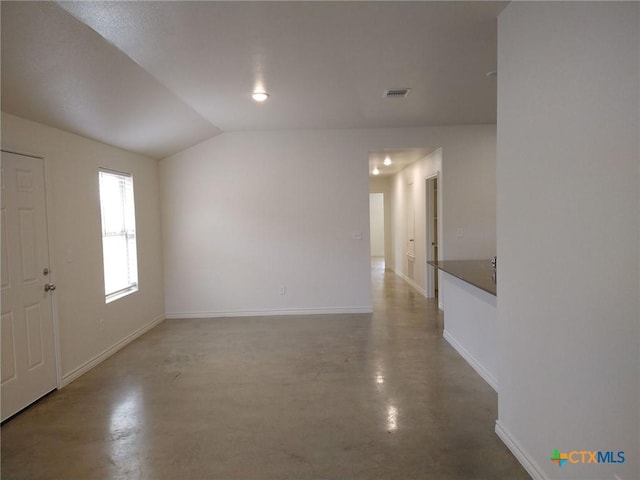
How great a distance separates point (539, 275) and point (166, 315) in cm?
494

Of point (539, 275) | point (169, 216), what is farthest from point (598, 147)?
point (169, 216)

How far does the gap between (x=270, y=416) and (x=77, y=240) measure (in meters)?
2.40

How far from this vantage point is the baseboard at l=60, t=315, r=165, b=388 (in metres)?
3.39

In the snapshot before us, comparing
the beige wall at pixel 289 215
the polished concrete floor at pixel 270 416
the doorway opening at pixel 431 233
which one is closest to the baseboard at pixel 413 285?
the doorway opening at pixel 431 233

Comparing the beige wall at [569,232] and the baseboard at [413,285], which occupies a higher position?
the beige wall at [569,232]

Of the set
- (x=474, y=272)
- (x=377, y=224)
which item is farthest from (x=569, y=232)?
(x=377, y=224)

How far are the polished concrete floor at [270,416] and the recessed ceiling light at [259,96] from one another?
8.43ft

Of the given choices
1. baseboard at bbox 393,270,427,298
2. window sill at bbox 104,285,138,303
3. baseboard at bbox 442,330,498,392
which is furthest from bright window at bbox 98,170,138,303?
baseboard at bbox 393,270,427,298

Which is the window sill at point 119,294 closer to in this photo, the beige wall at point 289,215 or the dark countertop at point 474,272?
the beige wall at point 289,215

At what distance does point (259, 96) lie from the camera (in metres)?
3.73

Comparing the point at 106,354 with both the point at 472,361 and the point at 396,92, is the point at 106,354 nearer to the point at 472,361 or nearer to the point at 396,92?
the point at 472,361

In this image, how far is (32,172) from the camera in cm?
299

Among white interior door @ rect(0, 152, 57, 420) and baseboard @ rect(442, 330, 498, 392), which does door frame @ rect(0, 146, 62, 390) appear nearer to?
white interior door @ rect(0, 152, 57, 420)

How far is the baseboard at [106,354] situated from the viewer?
3.39 m
